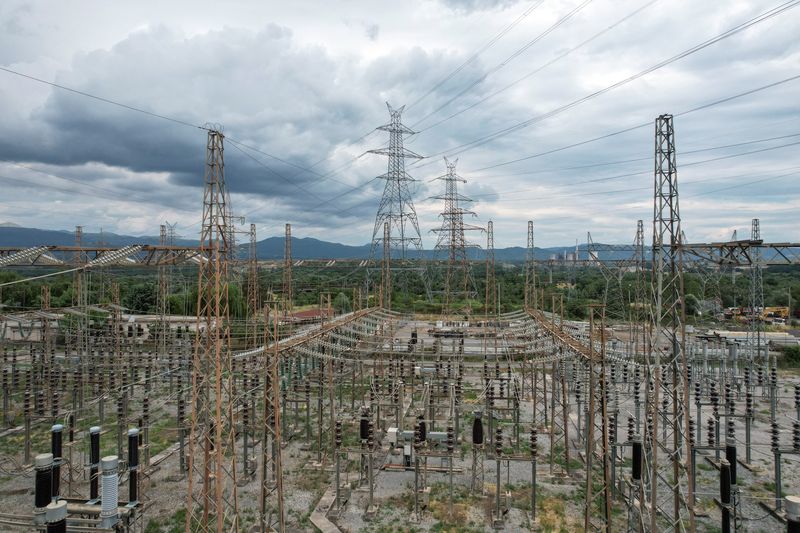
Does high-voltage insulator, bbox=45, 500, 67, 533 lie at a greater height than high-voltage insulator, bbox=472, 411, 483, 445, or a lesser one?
greater

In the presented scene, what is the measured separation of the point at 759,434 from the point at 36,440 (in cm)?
2532

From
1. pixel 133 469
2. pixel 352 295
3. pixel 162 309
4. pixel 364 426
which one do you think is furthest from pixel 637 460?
pixel 352 295

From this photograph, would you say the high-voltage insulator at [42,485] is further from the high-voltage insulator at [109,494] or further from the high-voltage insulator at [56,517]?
the high-voltage insulator at [109,494]

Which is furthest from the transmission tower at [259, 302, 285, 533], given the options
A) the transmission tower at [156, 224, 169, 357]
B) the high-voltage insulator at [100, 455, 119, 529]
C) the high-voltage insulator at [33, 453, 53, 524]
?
the transmission tower at [156, 224, 169, 357]

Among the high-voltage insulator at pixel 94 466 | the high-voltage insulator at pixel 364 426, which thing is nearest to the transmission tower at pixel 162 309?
the high-voltage insulator at pixel 94 466

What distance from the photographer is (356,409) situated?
1978 cm

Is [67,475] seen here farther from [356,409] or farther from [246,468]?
[356,409]

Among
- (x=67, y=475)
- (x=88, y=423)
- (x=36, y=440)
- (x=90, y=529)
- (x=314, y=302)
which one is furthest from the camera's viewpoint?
(x=314, y=302)

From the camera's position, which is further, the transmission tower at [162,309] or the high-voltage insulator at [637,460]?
the transmission tower at [162,309]

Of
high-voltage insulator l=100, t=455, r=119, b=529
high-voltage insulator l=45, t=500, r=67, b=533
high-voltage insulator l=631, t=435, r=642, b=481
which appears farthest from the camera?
high-voltage insulator l=631, t=435, r=642, b=481

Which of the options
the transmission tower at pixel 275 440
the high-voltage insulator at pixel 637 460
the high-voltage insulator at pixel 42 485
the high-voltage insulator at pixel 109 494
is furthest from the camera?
the high-voltage insulator at pixel 637 460

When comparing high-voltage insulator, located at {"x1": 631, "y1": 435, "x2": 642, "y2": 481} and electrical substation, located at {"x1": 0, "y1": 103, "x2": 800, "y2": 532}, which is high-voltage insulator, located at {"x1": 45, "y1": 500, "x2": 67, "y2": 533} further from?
high-voltage insulator, located at {"x1": 631, "y1": 435, "x2": 642, "y2": 481}

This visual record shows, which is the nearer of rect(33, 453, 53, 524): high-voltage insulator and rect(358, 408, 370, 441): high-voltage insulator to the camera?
rect(33, 453, 53, 524): high-voltage insulator

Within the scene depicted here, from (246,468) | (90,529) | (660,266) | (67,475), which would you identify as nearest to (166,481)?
(246,468)
